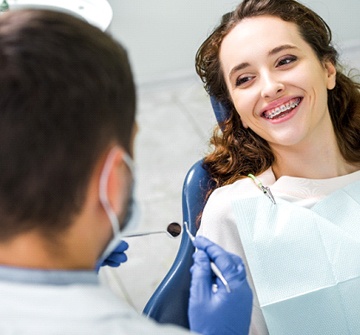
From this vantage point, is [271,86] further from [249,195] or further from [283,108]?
[249,195]

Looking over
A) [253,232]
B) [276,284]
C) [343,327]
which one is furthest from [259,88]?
[343,327]

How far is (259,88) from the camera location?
62.1 inches

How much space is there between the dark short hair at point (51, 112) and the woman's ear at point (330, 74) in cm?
92

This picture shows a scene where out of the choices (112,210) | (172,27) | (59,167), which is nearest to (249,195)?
(112,210)

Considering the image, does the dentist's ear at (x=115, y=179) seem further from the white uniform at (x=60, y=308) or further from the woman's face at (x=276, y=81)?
the woman's face at (x=276, y=81)

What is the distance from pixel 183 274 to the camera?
5.10 feet

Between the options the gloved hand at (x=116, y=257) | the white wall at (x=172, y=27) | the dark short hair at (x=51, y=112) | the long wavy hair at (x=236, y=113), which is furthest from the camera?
the white wall at (x=172, y=27)

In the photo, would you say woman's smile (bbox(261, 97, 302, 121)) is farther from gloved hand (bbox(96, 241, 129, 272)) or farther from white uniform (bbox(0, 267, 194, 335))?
white uniform (bbox(0, 267, 194, 335))

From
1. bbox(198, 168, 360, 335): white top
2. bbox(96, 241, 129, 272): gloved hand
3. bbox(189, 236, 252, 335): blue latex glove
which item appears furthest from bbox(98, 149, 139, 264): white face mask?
bbox(198, 168, 360, 335): white top

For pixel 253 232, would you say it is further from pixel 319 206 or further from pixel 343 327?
pixel 343 327

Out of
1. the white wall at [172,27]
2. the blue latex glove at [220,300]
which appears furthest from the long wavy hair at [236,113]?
the white wall at [172,27]

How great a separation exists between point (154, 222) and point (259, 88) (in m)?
1.23

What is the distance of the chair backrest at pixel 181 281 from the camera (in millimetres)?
1510

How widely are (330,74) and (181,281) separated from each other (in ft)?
2.01
